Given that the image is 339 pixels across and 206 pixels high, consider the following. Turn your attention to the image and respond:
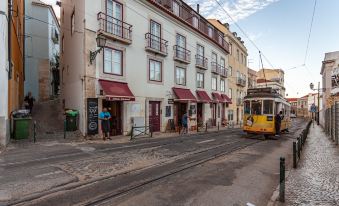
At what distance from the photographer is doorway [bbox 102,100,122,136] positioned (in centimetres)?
1667

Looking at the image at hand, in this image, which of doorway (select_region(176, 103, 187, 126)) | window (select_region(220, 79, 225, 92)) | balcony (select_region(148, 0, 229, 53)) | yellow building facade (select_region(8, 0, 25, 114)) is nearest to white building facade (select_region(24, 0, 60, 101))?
yellow building facade (select_region(8, 0, 25, 114))

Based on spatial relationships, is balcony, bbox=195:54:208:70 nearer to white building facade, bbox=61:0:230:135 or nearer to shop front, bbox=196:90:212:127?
white building facade, bbox=61:0:230:135

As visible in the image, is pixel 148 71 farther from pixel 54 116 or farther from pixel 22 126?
pixel 22 126

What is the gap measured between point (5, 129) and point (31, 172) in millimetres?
4769

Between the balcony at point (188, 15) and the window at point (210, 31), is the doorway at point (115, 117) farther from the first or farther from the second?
the window at point (210, 31)

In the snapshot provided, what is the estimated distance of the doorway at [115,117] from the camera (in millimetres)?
16672

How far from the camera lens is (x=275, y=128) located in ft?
55.0

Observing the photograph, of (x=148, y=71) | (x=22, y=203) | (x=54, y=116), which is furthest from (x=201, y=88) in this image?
(x=22, y=203)

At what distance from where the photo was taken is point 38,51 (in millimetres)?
27406

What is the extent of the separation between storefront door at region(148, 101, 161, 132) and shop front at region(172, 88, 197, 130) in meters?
2.17

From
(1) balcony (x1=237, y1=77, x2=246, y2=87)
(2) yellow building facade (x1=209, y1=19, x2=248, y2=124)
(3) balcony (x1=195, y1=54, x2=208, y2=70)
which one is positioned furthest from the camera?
(1) balcony (x1=237, y1=77, x2=246, y2=87)

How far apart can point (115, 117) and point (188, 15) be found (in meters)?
14.0

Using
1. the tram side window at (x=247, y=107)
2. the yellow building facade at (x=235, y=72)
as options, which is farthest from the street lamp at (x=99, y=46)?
the yellow building facade at (x=235, y=72)

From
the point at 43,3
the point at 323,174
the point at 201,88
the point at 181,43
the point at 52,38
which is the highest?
the point at 43,3
